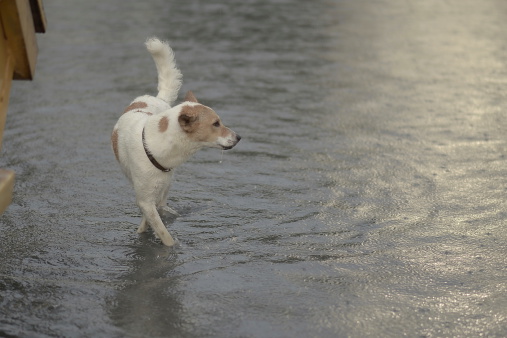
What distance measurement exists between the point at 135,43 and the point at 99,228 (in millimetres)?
7801

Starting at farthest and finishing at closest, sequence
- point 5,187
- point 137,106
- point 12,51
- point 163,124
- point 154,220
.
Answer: point 137,106 → point 154,220 → point 163,124 → point 12,51 → point 5,187

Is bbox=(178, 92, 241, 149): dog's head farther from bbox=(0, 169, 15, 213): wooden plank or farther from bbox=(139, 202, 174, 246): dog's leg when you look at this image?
bbox=(0, 169, 15, 213): wooden plank

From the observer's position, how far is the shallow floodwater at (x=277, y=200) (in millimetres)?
5363

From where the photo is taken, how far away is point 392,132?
9.58m

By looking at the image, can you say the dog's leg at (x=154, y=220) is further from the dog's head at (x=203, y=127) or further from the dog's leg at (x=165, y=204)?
the dog's head at (x=203, y=127)

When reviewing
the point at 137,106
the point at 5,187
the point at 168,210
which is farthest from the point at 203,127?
the point at 5,187

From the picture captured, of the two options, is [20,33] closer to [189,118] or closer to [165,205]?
[189,118]

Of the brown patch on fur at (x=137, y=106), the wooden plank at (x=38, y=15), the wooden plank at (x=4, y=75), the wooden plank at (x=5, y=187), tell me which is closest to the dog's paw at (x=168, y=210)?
the brown patch on fur at (x=137, y=106)

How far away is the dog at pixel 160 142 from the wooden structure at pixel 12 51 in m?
1.01

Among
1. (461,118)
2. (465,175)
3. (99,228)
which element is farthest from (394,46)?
(99,228)

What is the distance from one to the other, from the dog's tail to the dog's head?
1.05 m

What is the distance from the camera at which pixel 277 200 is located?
7.40m

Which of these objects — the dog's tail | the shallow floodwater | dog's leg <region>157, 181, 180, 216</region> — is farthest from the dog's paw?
the dog's tail

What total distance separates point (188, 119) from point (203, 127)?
0.15 metres
